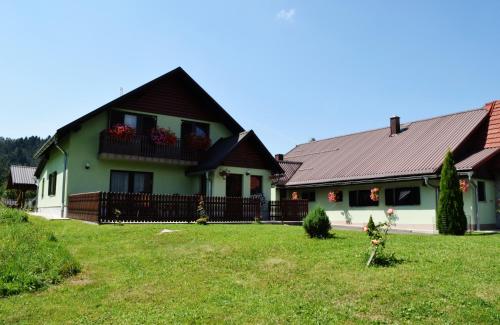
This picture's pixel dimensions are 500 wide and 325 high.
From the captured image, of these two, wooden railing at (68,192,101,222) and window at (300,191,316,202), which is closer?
wooden railing at (68,192,101,222)

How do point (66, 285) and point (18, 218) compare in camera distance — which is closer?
point (66, 285)

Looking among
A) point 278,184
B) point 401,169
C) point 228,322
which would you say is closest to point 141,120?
point 278,184

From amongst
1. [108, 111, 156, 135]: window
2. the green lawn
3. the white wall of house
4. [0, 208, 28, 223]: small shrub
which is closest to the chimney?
the white wall of house

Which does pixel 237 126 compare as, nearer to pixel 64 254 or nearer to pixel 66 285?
pixel 64 254

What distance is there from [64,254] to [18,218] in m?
8.18

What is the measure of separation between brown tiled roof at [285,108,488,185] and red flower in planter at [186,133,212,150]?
8.17 metres

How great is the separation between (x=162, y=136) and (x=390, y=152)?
44.6 feet

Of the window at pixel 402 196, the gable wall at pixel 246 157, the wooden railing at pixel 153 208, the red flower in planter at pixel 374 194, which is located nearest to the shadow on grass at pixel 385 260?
the wooden railing at pixel 153 208

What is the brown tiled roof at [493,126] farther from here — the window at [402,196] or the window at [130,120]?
the window at [130,120]

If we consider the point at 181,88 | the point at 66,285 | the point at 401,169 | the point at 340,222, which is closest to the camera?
the point at 66,285

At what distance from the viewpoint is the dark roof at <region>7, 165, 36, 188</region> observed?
115 feet

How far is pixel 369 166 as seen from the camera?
26.2 meters

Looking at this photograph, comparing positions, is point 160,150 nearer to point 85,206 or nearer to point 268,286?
point 85,206

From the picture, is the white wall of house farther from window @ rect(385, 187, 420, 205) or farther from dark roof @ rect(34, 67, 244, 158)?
dark roof @ rect(34, 67, 244, 158)
